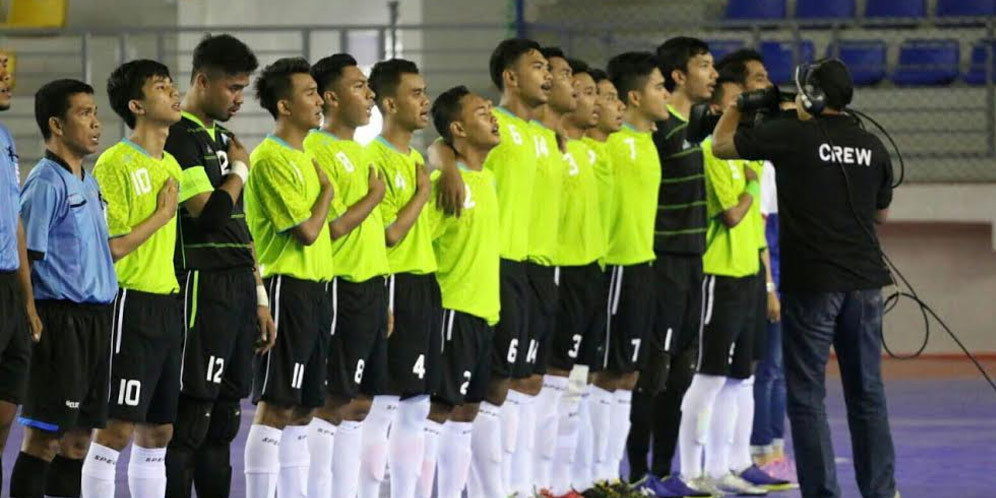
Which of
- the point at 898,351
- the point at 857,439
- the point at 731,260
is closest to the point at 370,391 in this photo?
the point at 857,439

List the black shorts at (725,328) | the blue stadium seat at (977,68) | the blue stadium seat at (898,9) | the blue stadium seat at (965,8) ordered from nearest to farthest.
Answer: the black shorts at (725,328)
the blue stadium seat at (977,68)
the blue stadium seat at (965,8)
the blue stadium seat at (898,9)

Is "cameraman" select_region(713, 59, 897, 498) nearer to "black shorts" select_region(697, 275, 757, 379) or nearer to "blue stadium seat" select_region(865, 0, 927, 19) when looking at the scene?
"black shorts" select_region(697, 275, 757, 379)

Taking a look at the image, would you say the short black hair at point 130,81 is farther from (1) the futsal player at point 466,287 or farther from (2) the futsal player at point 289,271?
(1) the futsal player at point 466,287

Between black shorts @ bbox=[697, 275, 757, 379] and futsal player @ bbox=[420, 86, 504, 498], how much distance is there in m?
1.70

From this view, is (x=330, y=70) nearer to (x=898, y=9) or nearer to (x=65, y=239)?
(x=65, y=239)

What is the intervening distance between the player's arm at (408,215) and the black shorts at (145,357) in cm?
101

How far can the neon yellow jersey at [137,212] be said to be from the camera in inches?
236

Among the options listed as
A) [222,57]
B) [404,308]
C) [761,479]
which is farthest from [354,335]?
[761,479]

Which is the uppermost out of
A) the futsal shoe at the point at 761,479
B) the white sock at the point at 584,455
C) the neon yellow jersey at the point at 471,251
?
the neon yellow jersey at the point at 471,251

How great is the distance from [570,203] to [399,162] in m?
1.24

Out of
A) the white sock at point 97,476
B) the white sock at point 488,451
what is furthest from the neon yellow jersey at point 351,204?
the white sock at point 97,476

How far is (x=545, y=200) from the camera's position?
773 centimetres

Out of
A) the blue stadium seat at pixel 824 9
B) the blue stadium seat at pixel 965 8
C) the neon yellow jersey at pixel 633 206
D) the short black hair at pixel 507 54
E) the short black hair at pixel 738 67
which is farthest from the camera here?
the blue stadium seat at pixel 824 9

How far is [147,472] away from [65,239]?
83 centimetres
